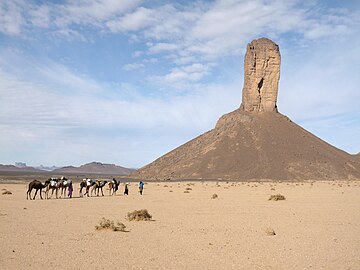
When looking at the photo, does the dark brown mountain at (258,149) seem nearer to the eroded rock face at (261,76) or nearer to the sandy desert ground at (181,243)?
the eroded rock face at (261,76)

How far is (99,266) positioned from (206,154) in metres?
90.6

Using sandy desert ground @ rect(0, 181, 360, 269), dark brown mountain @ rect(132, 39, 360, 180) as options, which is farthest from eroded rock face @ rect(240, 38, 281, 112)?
sandy desert ground @ rect(0, 181, 360, 269)

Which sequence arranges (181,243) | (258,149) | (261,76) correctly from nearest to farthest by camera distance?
(181,243) → (258,149) → (261,76)

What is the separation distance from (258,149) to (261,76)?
1231 inches

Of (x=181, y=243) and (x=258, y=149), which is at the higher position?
(x=258, y=149)

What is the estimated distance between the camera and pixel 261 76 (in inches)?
4660

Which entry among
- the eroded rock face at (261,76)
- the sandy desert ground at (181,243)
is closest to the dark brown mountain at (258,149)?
the eroded rock face at (261,76)

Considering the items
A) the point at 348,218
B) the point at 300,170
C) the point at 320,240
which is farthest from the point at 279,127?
the point at 320,240

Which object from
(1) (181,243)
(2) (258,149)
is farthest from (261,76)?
(1) (181,243)

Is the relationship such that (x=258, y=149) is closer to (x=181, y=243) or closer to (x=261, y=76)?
(x=261, y=76)

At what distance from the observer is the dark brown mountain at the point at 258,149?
90125mm

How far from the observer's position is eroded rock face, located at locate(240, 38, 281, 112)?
114 metres

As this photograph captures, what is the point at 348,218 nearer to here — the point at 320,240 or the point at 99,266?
the point at 320,240

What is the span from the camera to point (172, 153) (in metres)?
112
